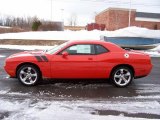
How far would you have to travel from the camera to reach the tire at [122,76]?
25.3ft

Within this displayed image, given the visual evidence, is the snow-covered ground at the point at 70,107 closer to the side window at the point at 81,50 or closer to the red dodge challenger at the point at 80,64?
the red dodge challenger at the point at 80,64

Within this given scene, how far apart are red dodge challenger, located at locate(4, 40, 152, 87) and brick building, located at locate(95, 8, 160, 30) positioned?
46.0 metres

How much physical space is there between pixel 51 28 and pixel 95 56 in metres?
43.1

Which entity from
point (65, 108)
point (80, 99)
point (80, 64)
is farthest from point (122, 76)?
point (65, 108)

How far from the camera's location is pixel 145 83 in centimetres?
841

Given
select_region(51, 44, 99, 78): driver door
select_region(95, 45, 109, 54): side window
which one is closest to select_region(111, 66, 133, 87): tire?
select_region(51, 44, 99, 78): driver door

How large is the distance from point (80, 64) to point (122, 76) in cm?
134

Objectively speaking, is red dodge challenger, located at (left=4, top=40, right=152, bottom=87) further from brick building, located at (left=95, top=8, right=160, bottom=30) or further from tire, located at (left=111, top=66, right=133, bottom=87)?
brick building, located at (left=95, top=8, right=160, bottom=30)

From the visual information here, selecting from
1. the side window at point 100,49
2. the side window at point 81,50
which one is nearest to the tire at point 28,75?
the side window at point 81,50

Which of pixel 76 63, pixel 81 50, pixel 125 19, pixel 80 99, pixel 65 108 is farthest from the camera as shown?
pixel 125 19

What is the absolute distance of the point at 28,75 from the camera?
7574 mm

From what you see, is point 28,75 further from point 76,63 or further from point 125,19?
Answer: point 125,19

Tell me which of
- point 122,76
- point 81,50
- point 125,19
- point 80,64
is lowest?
point 122,76

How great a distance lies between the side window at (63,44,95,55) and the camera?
7652mm
